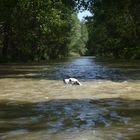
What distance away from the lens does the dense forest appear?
48194 mm

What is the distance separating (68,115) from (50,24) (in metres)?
48.6

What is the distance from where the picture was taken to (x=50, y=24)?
5925 cm

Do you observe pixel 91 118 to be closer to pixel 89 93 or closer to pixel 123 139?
pixel 123 139

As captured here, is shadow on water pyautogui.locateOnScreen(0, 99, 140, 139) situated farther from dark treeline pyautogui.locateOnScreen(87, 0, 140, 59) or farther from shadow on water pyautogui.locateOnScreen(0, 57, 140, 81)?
dark treeline pyautogui.locateOnScreen(87, 0, 140, 59)

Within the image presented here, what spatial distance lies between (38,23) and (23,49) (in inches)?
389

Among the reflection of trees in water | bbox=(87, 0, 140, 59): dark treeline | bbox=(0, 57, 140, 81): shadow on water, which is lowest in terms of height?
bbox=(0, 57, 140, 81): shadow on water

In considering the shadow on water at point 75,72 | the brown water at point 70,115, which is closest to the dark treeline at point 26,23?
the shadow on water at point 75,72

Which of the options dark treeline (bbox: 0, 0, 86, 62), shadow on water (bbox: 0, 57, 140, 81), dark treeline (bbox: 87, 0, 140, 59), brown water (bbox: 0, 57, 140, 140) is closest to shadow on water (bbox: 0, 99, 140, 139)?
brown water (bbox: 0, 57, 140, 140)

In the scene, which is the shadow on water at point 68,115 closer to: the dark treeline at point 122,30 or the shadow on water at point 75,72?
the shadow on water at point 75,72

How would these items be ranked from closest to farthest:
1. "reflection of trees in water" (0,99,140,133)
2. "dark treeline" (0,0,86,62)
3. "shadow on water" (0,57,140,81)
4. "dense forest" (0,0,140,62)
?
"reflection of trees in water" (0,99,140,133)
"shadow on water" (0,57,140,81)
"dense forest" (0,0,140,62)
"dark treeline" (0,0,86,62)

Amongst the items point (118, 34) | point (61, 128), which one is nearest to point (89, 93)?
point (61, 128)

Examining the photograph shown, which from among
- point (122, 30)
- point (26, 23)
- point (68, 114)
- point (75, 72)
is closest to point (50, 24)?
point (26, 23)

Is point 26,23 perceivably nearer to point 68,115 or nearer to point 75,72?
point 75,72

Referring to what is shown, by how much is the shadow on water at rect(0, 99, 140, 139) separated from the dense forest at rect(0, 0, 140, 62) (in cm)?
2603
